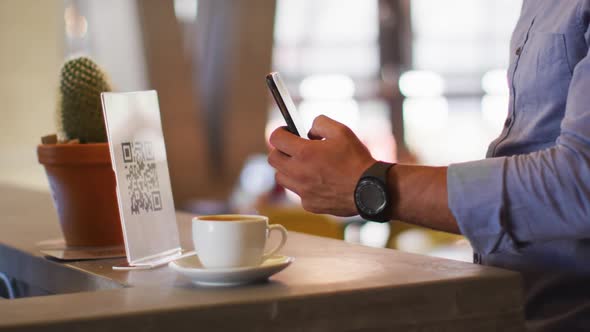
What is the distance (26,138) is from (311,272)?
10.6 feet

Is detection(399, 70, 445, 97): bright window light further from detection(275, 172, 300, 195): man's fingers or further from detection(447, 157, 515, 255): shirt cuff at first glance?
detection(447, 157, 515, 255): shirt cuff

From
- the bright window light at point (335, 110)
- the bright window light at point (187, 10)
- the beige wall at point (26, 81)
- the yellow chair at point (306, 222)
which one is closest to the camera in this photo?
the yellow chair at point (306, 222)

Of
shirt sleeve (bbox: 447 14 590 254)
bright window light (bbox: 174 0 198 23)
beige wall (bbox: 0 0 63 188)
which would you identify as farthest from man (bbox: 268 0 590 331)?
bright window light (bbox: 174 0 198 23)

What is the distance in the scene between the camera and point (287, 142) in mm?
1267

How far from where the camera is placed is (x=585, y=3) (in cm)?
127

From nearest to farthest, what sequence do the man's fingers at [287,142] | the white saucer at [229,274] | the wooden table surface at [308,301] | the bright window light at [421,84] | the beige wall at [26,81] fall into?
the wooden table surface at [308,301] < the white saucer at [229,274] < the man's fingers at [287,142] < the beige wall at [26,81] < the bright window light at [421,84]

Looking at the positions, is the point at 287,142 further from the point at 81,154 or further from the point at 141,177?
the point at 81,154

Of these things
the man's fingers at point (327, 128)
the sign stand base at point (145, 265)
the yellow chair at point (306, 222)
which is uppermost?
the man's fingers at point (327, 128)

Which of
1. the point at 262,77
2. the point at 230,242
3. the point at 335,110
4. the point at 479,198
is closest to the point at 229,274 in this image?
the point at 230,242

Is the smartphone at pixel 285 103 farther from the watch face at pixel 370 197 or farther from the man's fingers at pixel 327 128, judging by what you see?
the watch face at pixel 370 197

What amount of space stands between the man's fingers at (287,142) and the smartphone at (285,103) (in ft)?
0.06

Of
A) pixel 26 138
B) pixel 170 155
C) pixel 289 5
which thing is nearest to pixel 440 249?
pixel 26 138

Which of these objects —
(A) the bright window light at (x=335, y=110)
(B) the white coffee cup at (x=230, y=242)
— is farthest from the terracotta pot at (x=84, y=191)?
(A) the bright window light at (x=335, y=110)

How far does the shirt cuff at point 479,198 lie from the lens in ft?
3.81
